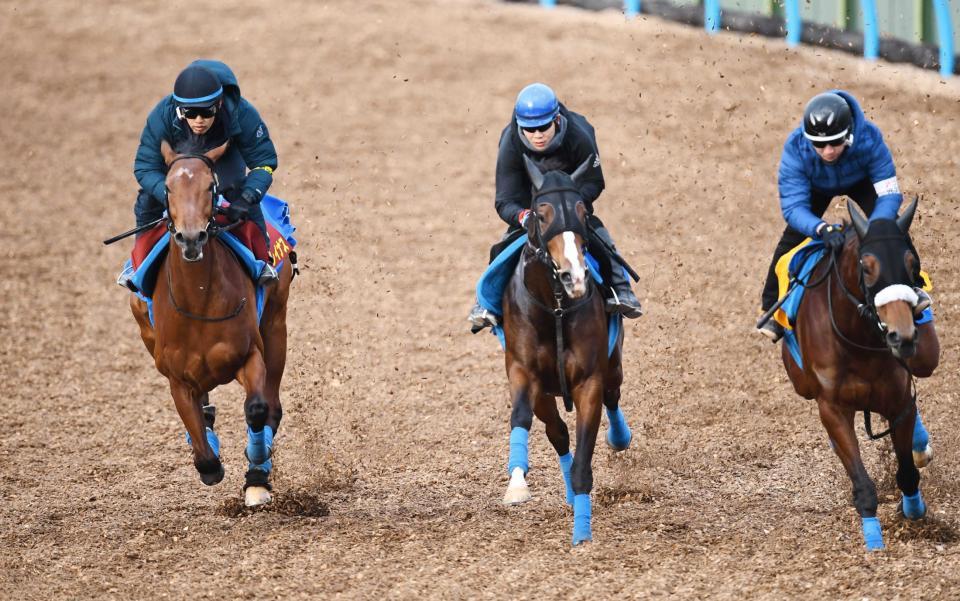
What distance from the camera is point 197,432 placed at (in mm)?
9609

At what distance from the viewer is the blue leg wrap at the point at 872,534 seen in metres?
8.38

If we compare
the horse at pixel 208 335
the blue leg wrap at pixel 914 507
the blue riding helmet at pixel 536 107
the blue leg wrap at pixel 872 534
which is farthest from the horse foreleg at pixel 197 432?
the blue leg wrap at pixel 914 507

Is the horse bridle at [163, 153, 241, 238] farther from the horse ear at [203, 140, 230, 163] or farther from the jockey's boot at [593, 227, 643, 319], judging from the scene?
the jockey's boot at [593, 227, 643, 319]

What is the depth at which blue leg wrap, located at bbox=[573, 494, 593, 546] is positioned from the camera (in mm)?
8699

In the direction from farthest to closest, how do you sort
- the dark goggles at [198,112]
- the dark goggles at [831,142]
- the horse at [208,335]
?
the dark goggles at [198,112] < the horse at [208,335] < the dark goggles at [831,142]

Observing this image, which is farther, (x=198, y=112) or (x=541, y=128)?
(x=198, y=112)

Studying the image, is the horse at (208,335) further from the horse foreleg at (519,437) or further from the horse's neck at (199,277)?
the horse foreleg at (519,437)

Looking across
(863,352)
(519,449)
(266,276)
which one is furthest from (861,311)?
(266,276)

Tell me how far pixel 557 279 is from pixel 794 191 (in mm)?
1887

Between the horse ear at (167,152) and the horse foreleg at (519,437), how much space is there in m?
2.74

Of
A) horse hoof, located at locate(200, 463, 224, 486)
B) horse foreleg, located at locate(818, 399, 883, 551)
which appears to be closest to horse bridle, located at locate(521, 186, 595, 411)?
horse foreleg, located at locate(818, 399, 883, 551)

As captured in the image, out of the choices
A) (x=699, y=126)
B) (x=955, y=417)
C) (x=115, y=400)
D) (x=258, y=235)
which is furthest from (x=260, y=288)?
(x=699, y=126)

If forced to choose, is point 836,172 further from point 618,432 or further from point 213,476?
point 213,476

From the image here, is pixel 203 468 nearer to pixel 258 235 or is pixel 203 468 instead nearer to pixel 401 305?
pixel 258 235
